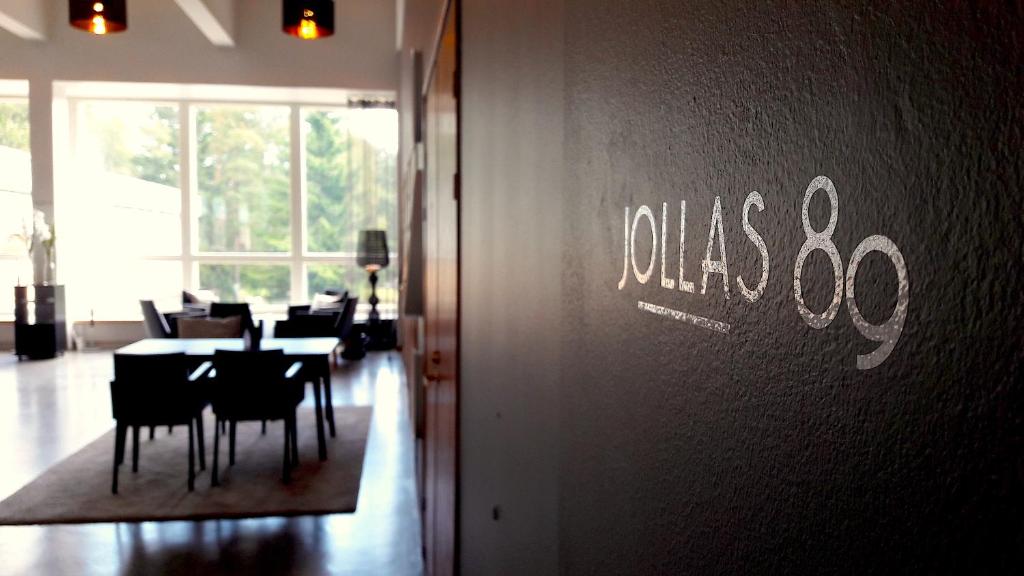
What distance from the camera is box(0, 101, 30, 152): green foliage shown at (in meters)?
10.8

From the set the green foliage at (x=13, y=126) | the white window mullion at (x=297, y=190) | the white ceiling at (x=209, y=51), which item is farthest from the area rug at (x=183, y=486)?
the green foliage at (x=13, y=126)

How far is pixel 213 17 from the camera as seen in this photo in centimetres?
881

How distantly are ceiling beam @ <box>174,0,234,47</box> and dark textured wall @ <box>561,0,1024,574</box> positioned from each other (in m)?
8.76

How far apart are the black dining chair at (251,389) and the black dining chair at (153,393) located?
0.16 m

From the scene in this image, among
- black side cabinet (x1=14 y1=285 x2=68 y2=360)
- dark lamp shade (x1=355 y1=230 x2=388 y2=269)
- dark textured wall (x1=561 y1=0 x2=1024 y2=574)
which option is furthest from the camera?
dark lamp shade (x1=355 y1=230 x2=388 y2=269)

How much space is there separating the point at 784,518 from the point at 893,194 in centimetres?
21

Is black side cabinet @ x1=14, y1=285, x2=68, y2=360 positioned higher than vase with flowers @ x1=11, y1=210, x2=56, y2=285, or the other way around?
vase with flowers @ x1=11, y1=210, x2=56, y2=285

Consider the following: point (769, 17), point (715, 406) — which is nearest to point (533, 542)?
point (715, 406)

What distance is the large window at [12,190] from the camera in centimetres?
1073

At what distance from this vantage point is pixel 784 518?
0.45 m

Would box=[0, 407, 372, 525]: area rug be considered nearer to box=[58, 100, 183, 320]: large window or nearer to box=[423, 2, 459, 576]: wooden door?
box=[423, 2, 459, 576]: wooden door

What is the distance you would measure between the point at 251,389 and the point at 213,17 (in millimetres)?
5801

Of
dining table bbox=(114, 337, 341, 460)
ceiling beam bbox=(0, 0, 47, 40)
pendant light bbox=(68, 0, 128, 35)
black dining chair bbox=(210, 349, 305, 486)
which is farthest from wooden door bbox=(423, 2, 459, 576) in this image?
ceiling beam bbox=(0, 0, 47, 40)

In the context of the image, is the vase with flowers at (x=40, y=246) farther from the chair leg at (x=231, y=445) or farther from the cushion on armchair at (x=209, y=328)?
the chair leg at (x=231, y=445)
